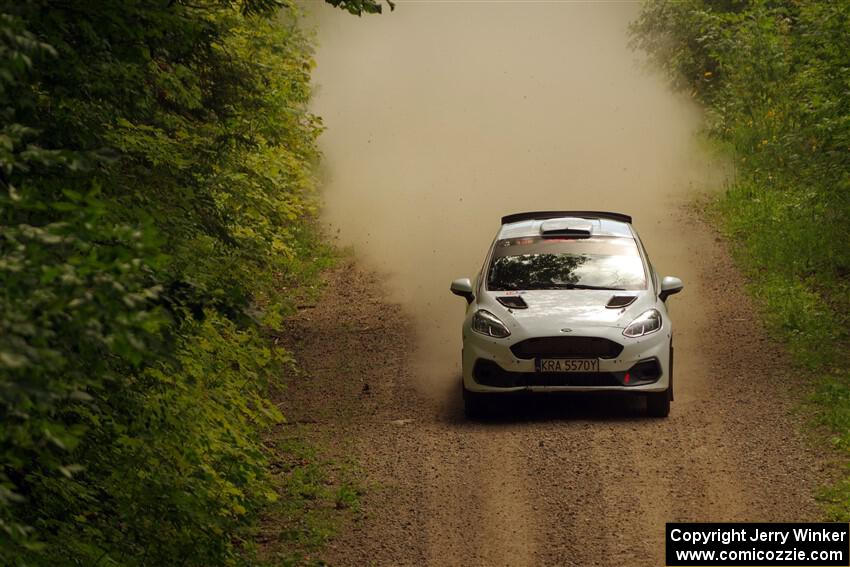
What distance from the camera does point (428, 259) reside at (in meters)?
24.0

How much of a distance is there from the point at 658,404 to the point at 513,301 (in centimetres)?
189

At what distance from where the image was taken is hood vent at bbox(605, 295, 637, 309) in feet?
43.0

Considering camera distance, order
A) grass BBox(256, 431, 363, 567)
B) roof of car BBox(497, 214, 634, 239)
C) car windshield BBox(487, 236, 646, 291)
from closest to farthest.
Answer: grass BBox(256, 431, 363, 567), car windshield BBox(487, 236, 646, 291), roof of car BBox(497, 214, 634, 239)

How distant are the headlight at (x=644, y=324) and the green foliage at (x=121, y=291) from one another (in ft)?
11.9

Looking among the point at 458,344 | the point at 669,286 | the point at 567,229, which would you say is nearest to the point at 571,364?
the point at 669,286

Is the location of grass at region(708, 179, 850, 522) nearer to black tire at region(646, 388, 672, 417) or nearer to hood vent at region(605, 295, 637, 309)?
black tire at region(646, 388, 672, 417)

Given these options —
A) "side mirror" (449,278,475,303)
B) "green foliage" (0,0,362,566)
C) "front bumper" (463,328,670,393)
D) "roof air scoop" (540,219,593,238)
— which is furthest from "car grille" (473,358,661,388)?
"green foliage" (0,0,362,566)

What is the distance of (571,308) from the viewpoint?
13.0 metres

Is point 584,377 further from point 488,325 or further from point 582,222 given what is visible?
point 582,222

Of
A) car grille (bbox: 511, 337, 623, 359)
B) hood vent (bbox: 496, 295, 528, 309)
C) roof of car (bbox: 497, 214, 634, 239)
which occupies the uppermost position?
roof of car (bbox: 497, 214, 634, 239)

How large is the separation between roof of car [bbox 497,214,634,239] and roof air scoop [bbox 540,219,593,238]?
3.0 inches

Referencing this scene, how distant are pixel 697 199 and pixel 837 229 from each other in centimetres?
753

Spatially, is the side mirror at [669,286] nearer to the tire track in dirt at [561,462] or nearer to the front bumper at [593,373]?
the front bumper at [593,373]

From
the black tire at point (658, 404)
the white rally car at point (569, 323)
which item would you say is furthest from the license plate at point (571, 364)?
the black tire at point (658, 404)
